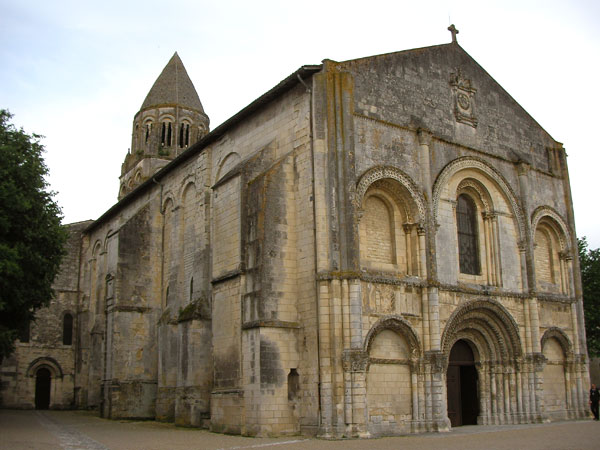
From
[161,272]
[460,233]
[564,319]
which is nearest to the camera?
[460,233]

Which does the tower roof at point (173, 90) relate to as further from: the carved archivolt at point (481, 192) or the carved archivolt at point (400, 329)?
the carved archivolt at point (400, 329)

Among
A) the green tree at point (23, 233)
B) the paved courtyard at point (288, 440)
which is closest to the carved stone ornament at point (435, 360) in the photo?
the paved courtyard at point (288, 440)

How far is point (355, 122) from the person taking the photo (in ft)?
59.4

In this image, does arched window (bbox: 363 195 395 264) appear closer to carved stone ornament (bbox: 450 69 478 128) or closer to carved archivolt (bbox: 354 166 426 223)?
carved archivolt (bbox: 354 166 426 223)

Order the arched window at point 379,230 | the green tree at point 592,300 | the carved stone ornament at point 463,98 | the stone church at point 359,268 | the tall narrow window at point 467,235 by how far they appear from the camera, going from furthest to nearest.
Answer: the green tree at point 592,300 < the carved stone ornament at point 463,98 < the tall narrow window at point 467,235 < the arched window at point 379,230 < the stone church at point 359,268

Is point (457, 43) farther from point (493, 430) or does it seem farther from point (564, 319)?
point (493, 430)

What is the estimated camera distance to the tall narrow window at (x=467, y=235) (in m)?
20.9

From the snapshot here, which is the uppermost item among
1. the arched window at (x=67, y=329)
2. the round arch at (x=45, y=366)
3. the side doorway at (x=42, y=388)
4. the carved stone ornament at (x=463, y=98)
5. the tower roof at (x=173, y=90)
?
the tower roof at (x=173, y=90)

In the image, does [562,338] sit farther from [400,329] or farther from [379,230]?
[379,230]

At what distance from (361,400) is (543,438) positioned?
420cm

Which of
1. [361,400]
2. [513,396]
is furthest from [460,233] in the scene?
[361,400]

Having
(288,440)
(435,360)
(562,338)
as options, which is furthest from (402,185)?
(562,338)

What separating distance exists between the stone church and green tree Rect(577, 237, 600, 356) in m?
7.77

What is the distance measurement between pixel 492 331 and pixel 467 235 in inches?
123
